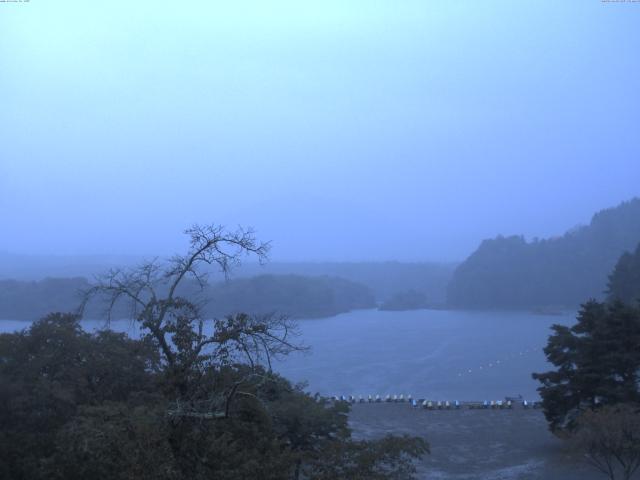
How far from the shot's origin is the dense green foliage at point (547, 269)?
46281 mm

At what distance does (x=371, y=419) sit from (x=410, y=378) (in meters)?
7.29

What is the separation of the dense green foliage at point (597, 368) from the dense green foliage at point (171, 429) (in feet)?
17.7

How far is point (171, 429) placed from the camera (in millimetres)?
4051

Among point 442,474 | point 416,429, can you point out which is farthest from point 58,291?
point 442,474

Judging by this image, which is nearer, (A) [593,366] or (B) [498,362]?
(A) [593,366]

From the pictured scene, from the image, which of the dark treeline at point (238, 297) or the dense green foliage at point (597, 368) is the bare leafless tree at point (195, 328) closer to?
the dense green foliage at point (597, 368)

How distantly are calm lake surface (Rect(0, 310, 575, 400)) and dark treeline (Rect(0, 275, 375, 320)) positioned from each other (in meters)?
1.10

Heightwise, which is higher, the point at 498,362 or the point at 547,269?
the point at 547,269

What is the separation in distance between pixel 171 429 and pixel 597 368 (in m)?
8.88

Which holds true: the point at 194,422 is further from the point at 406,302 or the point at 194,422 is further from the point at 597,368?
the point at 406,302

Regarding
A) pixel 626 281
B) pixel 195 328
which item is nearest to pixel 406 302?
pixel 626 281

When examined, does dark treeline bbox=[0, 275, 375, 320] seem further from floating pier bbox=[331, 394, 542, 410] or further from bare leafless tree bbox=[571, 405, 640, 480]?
bare leafless tree bbox=[571, 405, 640, 480]

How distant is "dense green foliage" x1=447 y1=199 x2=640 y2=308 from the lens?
152 ft

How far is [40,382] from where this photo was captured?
7.17 meters
